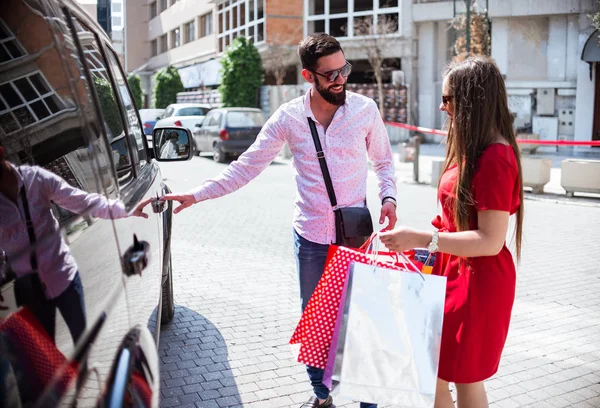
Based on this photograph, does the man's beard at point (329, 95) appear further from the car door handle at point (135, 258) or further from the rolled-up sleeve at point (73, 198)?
the rolled-up sleeve at point (73, 198)

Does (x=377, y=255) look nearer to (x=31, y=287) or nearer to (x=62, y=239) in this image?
(x=62, y=239)

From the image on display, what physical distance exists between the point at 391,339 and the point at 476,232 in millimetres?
518

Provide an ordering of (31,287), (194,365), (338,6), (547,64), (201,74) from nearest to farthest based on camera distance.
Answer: (31,287), (194,365), (547,64), (338,6), (201,74)

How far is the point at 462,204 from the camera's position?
8.55 ft

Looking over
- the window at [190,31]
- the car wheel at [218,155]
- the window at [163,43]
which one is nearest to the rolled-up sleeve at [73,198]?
the car wheel at [218,155]

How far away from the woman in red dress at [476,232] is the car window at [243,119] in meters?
Result: 17.7

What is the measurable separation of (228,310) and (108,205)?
3.97 metres

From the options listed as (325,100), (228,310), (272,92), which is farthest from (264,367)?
(272,92)

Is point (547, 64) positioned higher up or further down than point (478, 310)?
higher up

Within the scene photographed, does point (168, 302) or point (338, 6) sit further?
point (338, 6)

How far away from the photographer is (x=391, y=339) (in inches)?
92.4

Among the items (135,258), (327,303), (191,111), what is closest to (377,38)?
(191,111)

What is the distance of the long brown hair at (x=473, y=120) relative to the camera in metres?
2.60

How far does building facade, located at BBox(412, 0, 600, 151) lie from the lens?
2456 centimetres
